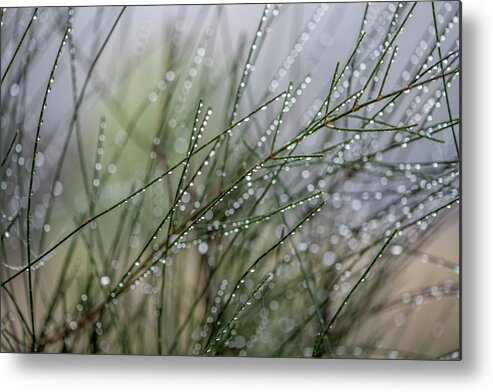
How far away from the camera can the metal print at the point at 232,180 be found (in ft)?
4.21

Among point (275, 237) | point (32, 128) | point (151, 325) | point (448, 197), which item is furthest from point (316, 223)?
point (32, 128)

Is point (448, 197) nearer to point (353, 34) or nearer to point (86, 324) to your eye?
point (353, 34)

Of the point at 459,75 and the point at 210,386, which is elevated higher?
the point at 459,75

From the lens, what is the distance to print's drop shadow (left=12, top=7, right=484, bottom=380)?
1.29 m

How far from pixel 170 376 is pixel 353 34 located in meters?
0.63

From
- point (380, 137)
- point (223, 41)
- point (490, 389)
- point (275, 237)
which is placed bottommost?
point (490, 389)

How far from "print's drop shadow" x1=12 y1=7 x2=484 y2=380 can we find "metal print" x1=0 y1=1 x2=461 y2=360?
0.09ft

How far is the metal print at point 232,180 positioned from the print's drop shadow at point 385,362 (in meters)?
0.03

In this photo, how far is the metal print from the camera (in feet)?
4.21

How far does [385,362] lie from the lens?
132cm

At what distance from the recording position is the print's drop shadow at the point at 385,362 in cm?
129

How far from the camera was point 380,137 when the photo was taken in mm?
1284

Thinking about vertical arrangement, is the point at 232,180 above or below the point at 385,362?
above

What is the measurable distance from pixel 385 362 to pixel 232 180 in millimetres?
381
